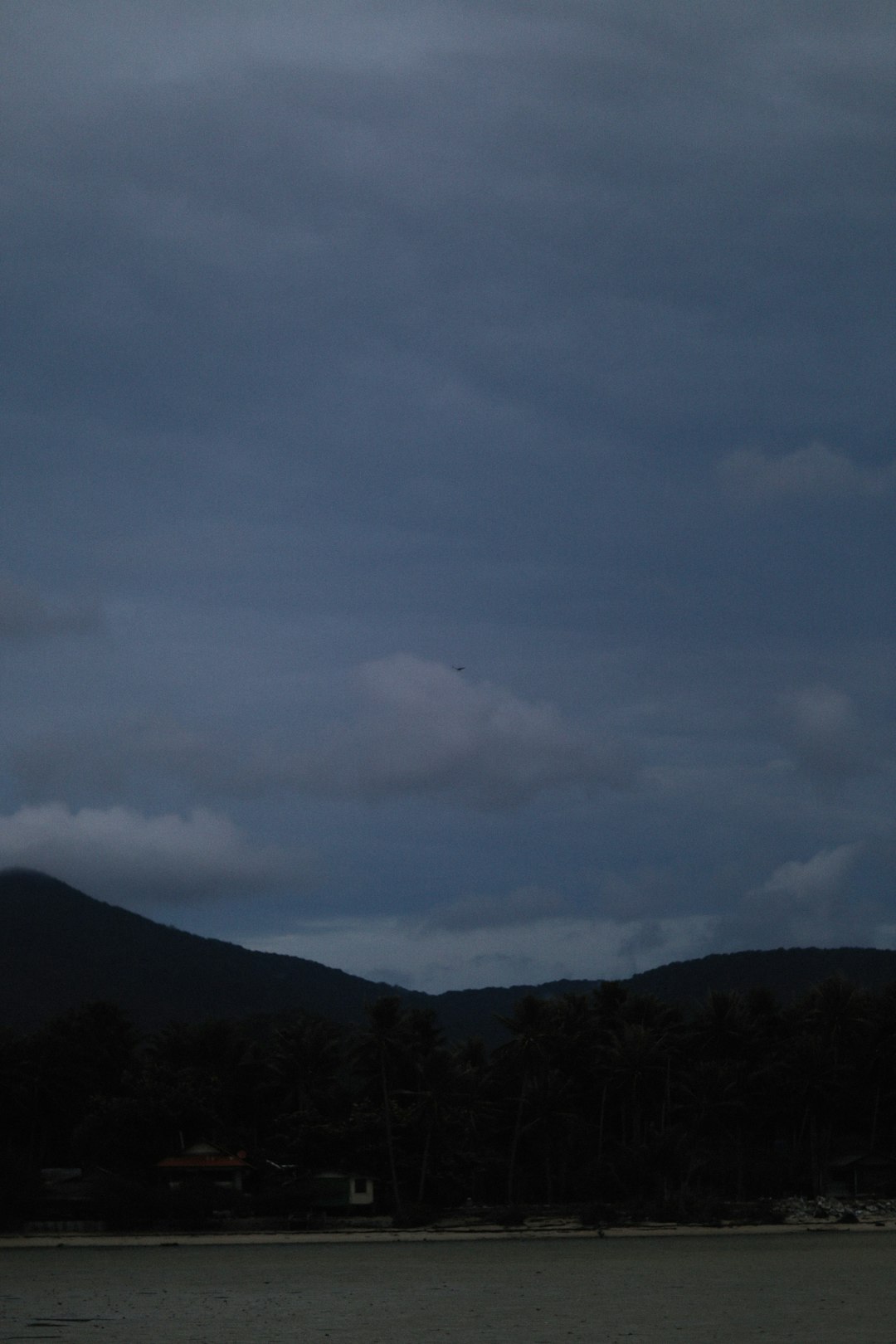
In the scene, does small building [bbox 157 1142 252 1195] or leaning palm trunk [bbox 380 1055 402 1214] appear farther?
small building [bbox 157 1142 252 1195]

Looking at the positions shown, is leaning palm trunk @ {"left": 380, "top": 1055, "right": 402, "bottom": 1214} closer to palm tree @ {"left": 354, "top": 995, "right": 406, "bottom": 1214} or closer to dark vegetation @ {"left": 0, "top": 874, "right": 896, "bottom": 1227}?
palm tree @ {"left": 354, "top": 995, "right": 406, "bottom": 1214}

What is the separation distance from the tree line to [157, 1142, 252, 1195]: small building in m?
1.54

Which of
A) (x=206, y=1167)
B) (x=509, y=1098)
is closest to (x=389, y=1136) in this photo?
(x=206, y=1167)

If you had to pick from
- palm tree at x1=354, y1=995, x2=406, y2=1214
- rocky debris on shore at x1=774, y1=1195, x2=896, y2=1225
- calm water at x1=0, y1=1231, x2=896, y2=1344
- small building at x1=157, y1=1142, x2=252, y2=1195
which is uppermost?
A: palm tree at x1=354, y1=995, x2=406, y2=1214

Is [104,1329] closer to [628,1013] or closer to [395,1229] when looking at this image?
[395,1229]

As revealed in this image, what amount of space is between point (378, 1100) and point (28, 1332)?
4808cm

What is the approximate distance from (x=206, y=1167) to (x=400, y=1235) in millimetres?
12261

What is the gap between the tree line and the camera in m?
75.2

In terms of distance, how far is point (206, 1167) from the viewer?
7425 cm

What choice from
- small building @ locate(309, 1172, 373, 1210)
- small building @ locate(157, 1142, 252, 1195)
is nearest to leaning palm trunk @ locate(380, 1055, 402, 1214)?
small building @ locate(309, 1172, 373, 1210)

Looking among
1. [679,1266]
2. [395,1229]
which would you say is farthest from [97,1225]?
[679,1266]

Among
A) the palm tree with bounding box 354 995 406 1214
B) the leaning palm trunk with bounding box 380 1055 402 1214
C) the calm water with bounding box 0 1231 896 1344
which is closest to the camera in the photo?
the calm water with bounding box 0 1231 896 1344

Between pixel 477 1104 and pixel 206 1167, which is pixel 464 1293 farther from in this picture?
pixel 477 1104

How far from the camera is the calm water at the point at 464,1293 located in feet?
96.2
